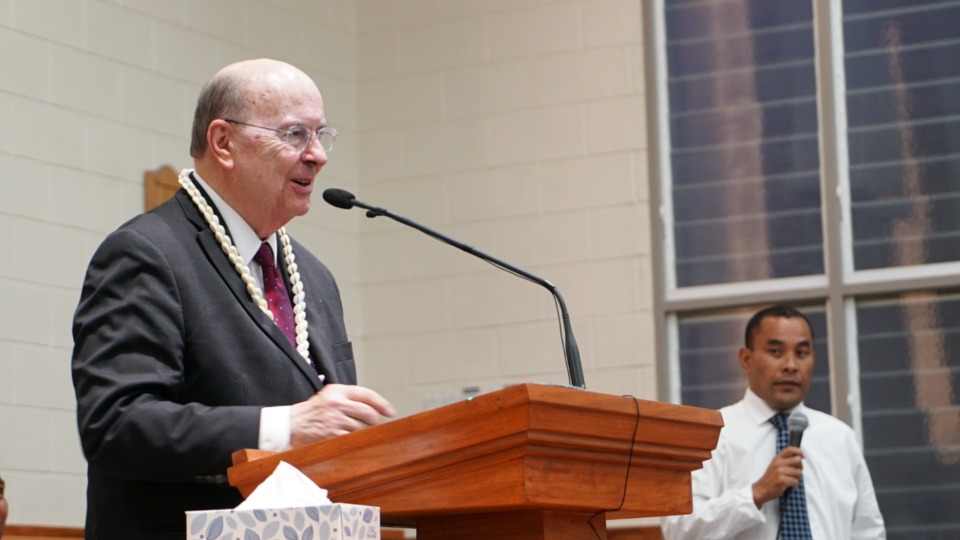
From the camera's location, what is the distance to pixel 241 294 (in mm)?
2303

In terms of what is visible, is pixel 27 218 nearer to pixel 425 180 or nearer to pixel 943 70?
pixel 425 180

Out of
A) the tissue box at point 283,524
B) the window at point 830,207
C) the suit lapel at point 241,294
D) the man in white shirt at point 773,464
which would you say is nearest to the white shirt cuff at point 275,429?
the suit lapel at point 241,294

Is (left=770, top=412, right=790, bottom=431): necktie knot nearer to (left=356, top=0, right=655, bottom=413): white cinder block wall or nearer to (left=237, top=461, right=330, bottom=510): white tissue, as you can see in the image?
(left=356, top=0, right=655, bottom=413): white cinder block wall

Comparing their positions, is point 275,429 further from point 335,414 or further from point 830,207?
point 830,207

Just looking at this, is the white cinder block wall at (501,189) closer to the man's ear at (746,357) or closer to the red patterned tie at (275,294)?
the man's ear at (746,357)

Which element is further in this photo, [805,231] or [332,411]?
[805,231]

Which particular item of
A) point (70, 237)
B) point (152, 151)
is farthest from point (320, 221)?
point (70, 237)

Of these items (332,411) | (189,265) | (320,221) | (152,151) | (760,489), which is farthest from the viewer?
(320,221)

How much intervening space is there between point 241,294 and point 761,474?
2.81 metres

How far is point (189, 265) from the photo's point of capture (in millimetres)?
2262

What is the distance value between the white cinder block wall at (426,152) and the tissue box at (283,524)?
3251mm

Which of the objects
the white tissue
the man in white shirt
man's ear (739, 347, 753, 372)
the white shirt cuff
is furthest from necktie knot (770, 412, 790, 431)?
the white tissue

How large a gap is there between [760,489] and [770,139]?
1634 mm

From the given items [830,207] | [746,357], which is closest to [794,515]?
[746,357]
